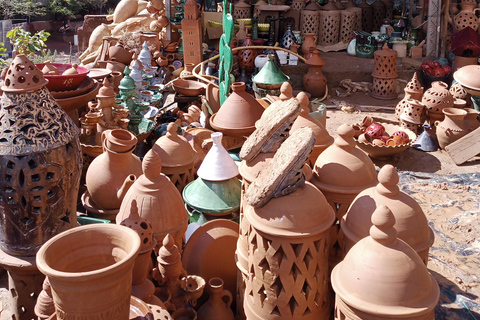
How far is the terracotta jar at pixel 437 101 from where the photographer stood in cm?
680

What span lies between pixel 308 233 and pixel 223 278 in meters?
1.13

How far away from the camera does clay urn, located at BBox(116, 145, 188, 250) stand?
277 centimetres

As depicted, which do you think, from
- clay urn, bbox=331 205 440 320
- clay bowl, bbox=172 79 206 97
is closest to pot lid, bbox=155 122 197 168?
clay urn, bbox=331 205 440 320

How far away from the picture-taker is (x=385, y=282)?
1.86 m

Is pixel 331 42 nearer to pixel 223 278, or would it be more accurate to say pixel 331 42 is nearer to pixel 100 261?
pixel 223 278

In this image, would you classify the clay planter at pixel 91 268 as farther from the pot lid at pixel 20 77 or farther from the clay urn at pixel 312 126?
the clay urn at pixel 312 126

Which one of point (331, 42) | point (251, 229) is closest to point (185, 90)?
point (251, 229)

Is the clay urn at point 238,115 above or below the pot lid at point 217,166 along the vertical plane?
above

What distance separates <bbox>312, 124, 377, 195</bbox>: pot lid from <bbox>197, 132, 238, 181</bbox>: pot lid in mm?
973

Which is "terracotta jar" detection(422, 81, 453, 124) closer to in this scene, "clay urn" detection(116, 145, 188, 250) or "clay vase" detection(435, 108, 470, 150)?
"clay vase" detection(435, 108, 470, 150)

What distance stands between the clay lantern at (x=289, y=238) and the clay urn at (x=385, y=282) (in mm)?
297

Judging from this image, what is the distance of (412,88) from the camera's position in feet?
23.1

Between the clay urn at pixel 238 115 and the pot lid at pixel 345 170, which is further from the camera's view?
the clay urn at pixel 238 115

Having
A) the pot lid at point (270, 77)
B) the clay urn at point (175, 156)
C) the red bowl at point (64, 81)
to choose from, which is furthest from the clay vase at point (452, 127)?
the red bowl at point (64, 81)
